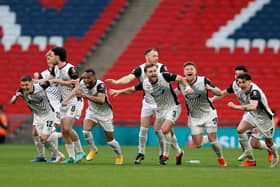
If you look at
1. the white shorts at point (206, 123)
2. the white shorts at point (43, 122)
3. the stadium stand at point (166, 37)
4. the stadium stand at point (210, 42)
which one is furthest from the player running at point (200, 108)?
the stadium stand at point (210, 42)

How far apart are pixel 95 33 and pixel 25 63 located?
330 cm

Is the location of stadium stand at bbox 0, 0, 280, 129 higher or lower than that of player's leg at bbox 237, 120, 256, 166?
higher

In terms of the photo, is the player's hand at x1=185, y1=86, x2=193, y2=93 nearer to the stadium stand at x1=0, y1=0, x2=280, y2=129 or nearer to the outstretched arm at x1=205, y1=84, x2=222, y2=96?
the outstretched arm at x1=205, y1=84, x2=222, y2=96

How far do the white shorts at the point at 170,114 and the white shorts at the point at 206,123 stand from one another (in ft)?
1.32

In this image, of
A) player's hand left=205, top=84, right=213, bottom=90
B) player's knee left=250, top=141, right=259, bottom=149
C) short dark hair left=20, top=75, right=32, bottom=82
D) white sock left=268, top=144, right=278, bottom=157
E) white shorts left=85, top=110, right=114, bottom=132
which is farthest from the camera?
player's knee left=250, top=141, right=259, bottom=149

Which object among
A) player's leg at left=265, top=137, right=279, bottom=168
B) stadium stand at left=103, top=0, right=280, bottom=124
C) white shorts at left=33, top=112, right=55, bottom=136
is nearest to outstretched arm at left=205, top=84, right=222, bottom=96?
player's leg at left=265, top=137, right=279, bottom=168

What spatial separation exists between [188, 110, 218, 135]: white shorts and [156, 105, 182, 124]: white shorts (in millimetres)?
403

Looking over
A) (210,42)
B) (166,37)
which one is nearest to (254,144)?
(210,42)

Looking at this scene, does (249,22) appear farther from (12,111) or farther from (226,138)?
(12,111)

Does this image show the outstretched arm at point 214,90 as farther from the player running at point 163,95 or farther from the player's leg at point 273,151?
the player's leg at point 273,151

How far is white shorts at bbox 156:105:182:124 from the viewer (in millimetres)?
16133

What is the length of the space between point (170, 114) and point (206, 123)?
808mm

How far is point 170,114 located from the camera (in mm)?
16172

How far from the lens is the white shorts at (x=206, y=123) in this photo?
1614 centimetres
